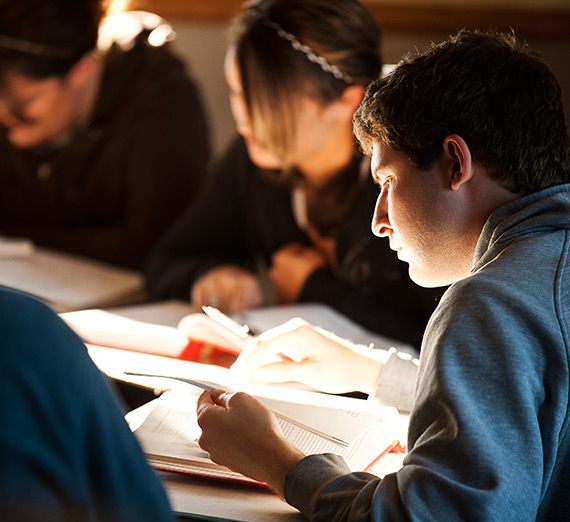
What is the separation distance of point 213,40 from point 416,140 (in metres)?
2.00

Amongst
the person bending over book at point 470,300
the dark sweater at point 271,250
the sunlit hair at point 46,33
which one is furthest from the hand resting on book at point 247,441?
the sunlit hair at point 46,33

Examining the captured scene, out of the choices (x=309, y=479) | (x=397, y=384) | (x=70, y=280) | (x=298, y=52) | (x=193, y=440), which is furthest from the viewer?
(x=70, y=280)

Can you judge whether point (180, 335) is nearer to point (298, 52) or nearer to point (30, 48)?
point (298, 52)

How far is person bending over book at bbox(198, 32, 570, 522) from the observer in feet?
2.13

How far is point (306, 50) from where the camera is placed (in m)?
1.48

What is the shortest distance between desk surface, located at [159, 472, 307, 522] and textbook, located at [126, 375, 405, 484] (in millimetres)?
14

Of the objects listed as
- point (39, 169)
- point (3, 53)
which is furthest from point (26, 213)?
point (3, 53)

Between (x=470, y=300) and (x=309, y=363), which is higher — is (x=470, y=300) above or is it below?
above

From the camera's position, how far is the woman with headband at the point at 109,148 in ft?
6.72

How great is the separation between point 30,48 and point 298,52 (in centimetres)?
71

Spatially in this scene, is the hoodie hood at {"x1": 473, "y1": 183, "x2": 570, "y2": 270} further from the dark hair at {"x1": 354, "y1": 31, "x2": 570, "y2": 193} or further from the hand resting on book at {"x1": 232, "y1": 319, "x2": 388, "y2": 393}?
the hand resting on book at {"x1": 232, "y1": 319, "x2": 388, "y2": 393}

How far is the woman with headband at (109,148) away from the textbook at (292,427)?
111 centimetres

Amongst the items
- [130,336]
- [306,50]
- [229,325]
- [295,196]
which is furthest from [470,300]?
[295,196]

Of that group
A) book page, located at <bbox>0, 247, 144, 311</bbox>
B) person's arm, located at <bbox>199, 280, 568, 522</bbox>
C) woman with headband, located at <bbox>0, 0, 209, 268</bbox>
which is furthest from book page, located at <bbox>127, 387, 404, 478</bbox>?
woman with headband, located at <bbox>0, 0, 209, 268</bbox>
